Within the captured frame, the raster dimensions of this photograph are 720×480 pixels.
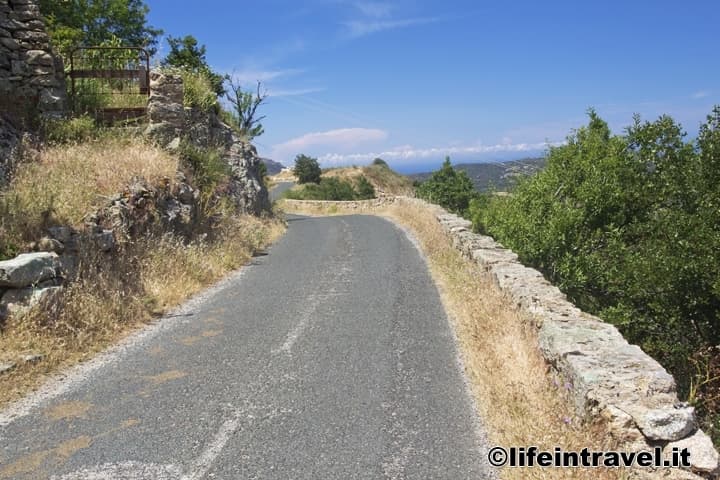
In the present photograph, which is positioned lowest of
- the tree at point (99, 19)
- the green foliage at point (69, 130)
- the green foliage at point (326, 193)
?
the green foliage at point (326, 193)

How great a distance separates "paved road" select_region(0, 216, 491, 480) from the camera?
4.17 metres

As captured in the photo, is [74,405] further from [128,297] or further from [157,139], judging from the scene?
[157,139]

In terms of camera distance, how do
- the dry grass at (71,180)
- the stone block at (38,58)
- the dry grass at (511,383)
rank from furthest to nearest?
the stone block at (38,58)
the dry grass at (71,180)
the dry grass at (511,383)

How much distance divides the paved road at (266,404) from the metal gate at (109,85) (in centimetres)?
830

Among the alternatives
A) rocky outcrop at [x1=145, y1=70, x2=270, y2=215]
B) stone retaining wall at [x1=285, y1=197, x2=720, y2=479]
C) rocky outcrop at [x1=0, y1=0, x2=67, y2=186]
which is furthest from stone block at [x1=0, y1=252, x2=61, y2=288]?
rocky outcrop at [x1=145, y1=70, x2=270, y2=215]

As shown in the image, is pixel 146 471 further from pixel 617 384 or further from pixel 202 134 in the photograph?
pixel 202 134

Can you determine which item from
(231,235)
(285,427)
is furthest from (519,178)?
(285,427)

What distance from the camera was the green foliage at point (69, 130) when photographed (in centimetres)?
1193

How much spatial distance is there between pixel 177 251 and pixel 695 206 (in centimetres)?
992

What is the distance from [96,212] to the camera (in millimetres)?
8961

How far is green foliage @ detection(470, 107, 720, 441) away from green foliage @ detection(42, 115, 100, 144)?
10.2 m

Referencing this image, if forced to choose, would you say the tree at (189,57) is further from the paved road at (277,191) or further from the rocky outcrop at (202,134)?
the paved road at (277,191)

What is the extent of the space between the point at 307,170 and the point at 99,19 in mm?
42070

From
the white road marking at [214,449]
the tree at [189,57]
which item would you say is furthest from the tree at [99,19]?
the white road marking at [214,449]
